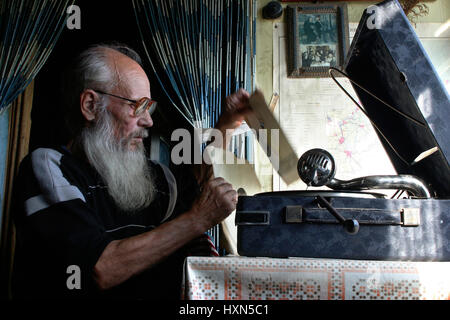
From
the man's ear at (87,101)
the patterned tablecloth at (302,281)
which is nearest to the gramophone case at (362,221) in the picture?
the patterned tablecloth at (302,281)

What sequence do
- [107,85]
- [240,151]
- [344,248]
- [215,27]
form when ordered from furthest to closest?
1. [215,27]
2. [240,151]
3. [107,85]
4. [344,248]

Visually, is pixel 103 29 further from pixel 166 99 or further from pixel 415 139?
pixel 415 139

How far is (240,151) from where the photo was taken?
2447 millimetres

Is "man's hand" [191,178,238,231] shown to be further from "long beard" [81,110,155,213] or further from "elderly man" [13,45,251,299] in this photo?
"long beard" [81,110,155,213]

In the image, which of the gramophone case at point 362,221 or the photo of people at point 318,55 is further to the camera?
the photo of people at point 318,55

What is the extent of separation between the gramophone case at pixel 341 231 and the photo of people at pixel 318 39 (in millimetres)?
1946

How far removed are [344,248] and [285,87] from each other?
1.96 m

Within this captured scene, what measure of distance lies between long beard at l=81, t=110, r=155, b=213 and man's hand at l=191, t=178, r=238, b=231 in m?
0.42

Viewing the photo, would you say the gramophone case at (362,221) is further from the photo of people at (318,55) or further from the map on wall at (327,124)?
Result: the photo of people at (318,55)

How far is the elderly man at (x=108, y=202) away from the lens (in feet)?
3.27

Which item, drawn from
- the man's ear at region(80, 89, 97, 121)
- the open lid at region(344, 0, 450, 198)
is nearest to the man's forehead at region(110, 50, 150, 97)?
the man's ear at region(80, 89, 97, 121)

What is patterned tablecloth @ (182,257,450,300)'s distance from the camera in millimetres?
726

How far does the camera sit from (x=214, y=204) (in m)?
1.05
